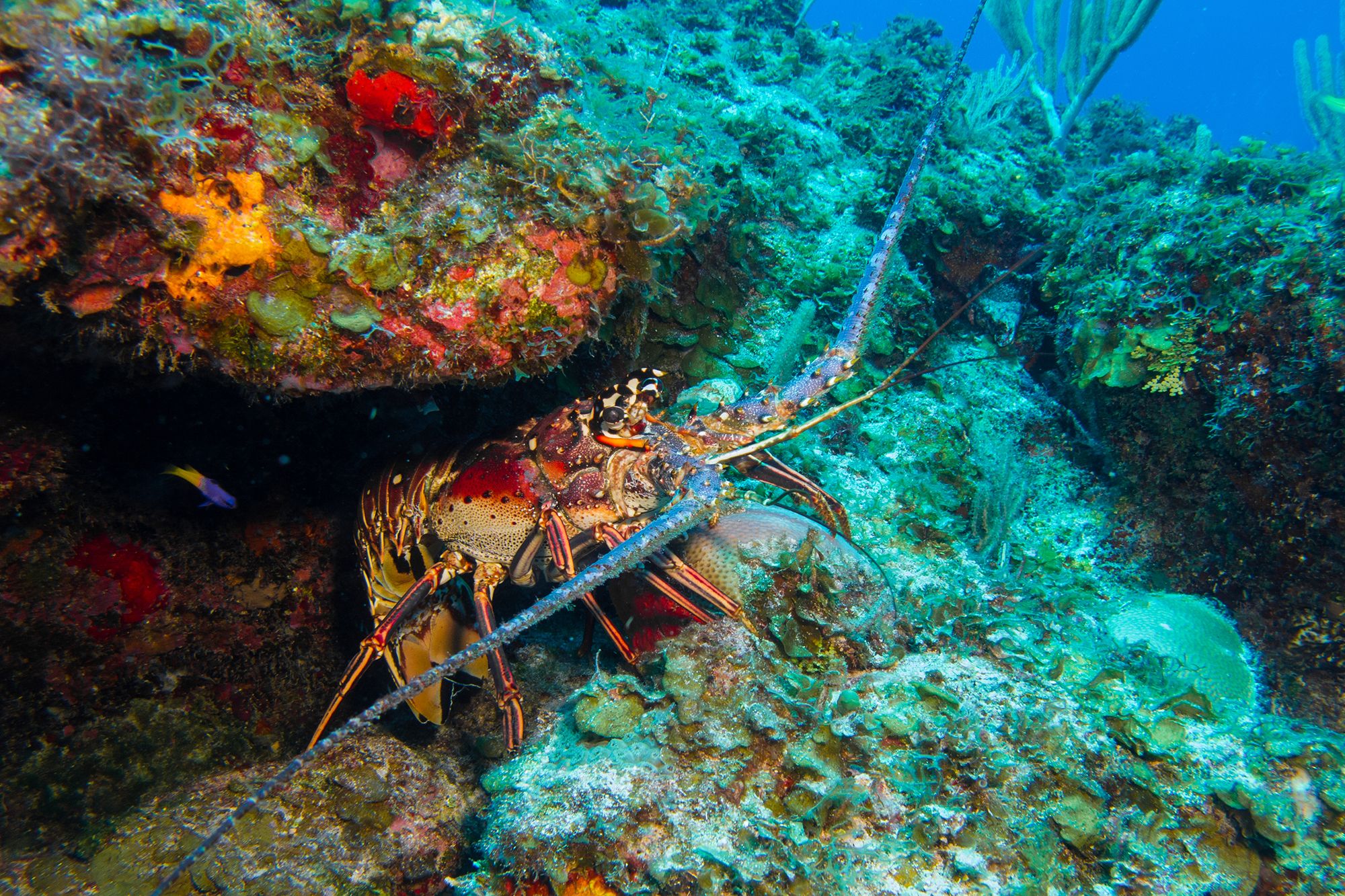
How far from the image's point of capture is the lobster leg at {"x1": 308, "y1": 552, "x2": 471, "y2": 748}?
3.12m

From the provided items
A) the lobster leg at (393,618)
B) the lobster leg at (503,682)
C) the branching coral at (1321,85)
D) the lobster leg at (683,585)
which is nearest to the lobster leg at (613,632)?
the lobster leg at (683,585)

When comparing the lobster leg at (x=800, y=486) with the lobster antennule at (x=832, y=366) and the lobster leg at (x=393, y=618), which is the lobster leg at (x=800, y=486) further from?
the lobster leg at (x=393, y=618)

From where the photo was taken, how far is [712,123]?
6.30 metres

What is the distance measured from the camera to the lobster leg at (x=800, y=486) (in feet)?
9.39

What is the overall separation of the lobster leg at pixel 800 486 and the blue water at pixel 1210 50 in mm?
80131

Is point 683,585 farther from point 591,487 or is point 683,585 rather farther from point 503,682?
point 503,682

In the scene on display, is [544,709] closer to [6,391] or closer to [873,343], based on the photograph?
[6,391]

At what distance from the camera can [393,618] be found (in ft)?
10.2

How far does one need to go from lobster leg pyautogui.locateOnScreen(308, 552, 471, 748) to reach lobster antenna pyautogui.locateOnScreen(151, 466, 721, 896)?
1.08 m

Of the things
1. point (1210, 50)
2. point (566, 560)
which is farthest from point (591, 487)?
point (1210, 50)

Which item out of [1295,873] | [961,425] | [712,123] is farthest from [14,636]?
[712,123]

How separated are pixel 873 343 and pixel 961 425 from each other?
951 mm

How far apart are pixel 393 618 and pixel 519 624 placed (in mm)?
1914

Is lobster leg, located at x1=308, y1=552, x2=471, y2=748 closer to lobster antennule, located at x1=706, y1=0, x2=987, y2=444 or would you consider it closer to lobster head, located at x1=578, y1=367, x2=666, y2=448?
lobster head, located at x1=578, y1=367, x2=666, y2=448
